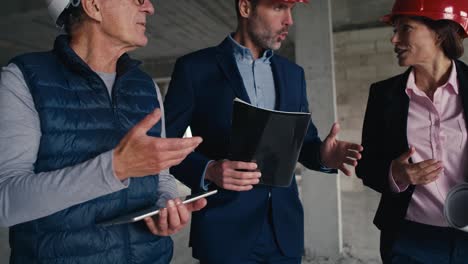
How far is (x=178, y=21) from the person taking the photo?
6.53 meters

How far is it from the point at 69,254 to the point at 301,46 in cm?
379

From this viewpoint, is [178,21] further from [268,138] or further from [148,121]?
[148,121]

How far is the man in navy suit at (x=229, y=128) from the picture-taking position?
150cm

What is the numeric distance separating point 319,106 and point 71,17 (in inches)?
137

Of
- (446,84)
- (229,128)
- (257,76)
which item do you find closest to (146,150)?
(229,128)

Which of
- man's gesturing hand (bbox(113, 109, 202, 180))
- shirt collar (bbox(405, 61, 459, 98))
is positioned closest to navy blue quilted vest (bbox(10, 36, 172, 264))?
man's gesturing hand (bbox(113, 109, 202, 180))

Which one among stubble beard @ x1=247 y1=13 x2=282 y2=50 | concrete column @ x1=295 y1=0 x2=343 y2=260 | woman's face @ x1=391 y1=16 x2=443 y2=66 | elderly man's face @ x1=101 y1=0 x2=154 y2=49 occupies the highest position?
elderly man's face @ x1=101 y1=0 x2=154 y2=49

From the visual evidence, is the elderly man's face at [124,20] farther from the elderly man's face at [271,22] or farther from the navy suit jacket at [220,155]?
the elderly man's face at [271,22]

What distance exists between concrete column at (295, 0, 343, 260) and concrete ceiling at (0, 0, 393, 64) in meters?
1.77

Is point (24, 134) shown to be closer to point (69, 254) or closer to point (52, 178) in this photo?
point (52, 178)

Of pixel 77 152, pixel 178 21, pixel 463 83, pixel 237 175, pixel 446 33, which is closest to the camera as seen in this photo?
pixel 77 152

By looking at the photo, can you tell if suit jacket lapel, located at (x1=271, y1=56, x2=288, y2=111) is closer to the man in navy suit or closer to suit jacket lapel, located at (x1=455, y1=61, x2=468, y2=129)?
the man in navy suit

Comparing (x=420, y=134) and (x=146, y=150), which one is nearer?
(x=146, y=150)

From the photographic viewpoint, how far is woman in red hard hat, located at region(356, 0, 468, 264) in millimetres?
1555
